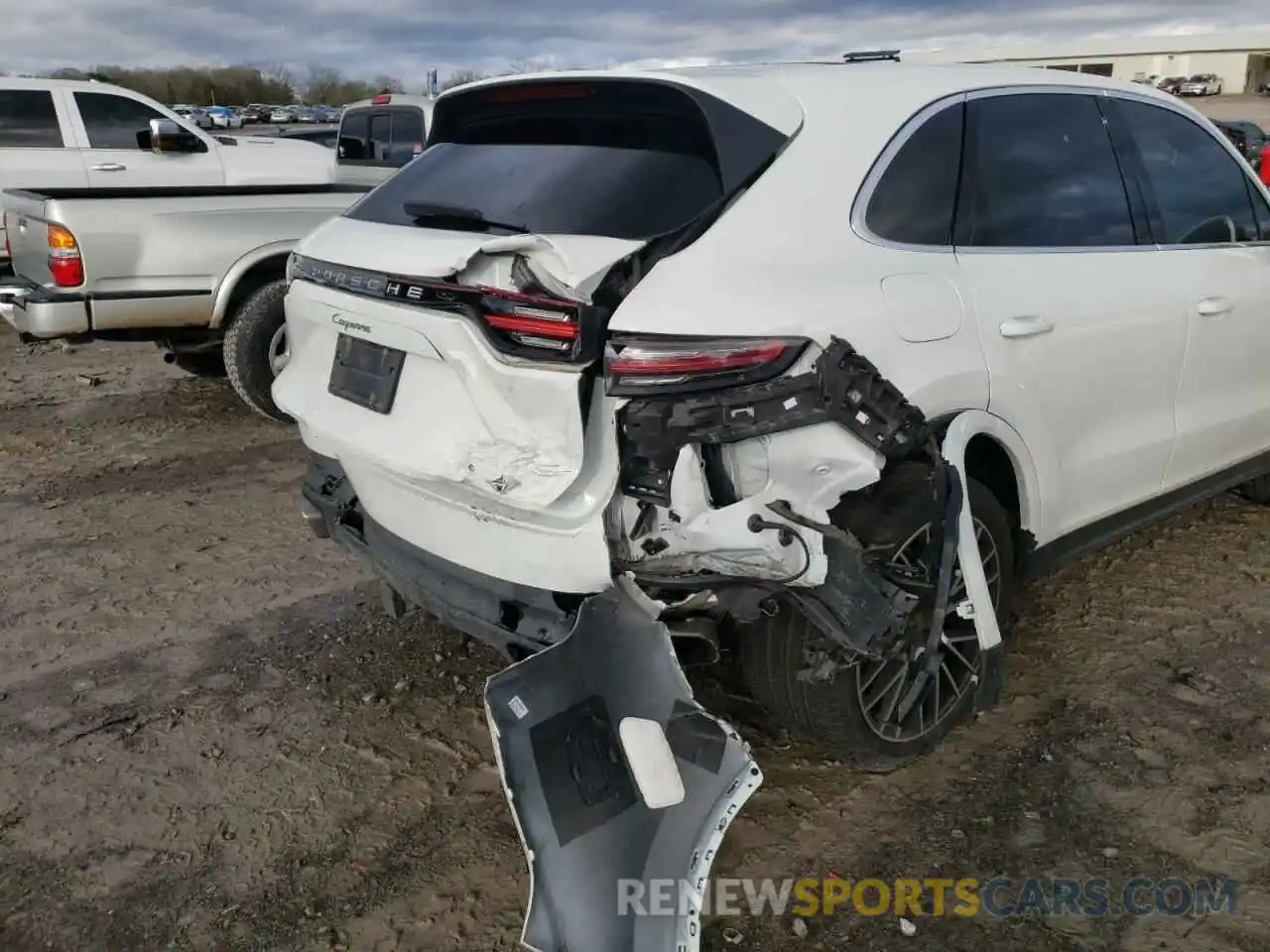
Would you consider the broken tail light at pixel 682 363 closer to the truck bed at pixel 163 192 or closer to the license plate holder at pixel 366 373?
the license plate holder at pixel 366 373

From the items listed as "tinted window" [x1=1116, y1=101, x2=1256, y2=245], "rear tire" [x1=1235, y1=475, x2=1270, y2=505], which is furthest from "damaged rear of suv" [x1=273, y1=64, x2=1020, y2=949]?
"rear tire" [x1=1235, y1=475, x2=1270, y2=505]

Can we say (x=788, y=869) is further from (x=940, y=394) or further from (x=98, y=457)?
(x=98, y=457)

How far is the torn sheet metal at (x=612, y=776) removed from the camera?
241cm

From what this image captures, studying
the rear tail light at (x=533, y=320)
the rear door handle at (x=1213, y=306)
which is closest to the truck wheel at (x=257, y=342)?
the rear tail light at (x=533, y=320)

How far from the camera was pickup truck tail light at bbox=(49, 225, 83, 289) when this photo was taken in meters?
Answer: 5.92

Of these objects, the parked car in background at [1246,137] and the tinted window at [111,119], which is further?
the parked car in background at [1246,137]

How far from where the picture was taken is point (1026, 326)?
3.12 metres

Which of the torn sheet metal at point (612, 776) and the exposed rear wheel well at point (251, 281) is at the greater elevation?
the exposed rear wheel well at point (251, 281)

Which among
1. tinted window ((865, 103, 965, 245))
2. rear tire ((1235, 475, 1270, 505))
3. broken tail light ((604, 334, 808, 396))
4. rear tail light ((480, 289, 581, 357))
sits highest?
tinted window ((865, 103, 965, 245))

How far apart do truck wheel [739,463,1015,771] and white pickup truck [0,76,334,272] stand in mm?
7468

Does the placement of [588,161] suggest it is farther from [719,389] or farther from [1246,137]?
[1246,137]

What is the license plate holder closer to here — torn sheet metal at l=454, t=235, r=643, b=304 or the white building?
torn sheet metal at l=454, t=235, r=643, b=304

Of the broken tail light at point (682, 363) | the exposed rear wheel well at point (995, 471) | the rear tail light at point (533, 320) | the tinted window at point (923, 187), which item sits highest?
the tinted window at point (923, 187)

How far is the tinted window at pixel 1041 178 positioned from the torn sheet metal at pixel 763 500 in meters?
0.93
